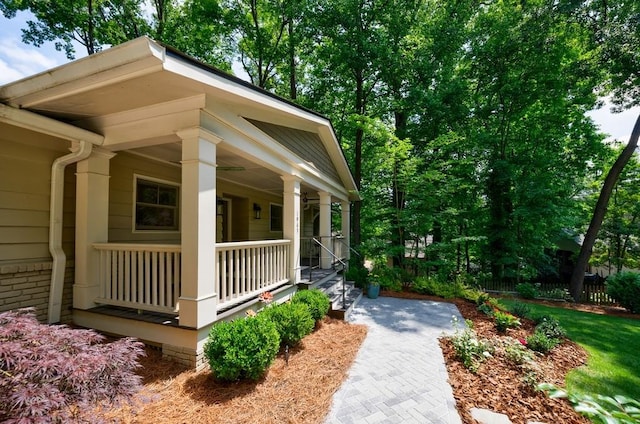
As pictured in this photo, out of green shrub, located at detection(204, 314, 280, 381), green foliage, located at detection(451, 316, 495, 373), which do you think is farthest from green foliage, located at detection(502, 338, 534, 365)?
green shrub, located at detection(204, 314, 280, 381)

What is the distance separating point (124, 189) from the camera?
15.8ft

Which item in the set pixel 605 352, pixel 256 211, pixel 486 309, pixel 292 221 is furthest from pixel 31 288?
pixel 605 352

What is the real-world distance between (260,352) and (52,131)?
12.7 ft

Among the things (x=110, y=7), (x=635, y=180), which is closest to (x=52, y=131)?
(x=110, y=7)

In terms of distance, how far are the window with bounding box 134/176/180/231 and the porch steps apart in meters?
3.54

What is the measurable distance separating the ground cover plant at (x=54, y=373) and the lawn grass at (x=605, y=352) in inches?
208

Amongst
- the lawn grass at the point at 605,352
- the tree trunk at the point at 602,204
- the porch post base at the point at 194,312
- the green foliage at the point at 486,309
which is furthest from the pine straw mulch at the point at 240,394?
the tree trunk at the point at 602,204

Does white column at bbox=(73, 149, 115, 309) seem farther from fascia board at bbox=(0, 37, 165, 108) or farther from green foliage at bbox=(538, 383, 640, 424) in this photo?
green foliage at bbox=(538, 383, 640, 424)

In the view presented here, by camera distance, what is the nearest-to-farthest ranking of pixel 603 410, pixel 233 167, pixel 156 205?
pixel 603 410 → pixel 156 205 → pixel 233 167

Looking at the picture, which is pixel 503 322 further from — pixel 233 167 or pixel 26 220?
pixel 26 220

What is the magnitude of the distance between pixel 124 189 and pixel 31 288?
1.88 metres

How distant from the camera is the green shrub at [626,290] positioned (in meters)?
8.27

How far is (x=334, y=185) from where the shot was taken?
8914mm

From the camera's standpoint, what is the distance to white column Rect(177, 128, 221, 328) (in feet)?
10.9
